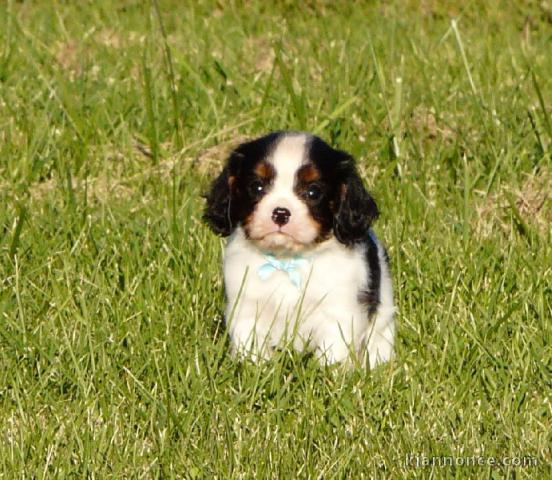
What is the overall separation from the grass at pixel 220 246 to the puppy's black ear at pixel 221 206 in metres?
0.39

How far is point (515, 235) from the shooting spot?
7.03 metres

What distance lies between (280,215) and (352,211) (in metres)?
0.39

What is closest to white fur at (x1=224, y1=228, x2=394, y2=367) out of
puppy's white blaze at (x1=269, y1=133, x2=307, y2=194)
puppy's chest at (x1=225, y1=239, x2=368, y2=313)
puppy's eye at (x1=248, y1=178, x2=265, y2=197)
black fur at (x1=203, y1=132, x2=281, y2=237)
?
puppy's chest at (x1=225, y1=239, x2=368, y2=313)

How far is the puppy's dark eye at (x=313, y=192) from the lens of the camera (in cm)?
551

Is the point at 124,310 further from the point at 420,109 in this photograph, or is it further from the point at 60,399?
the point at 420,109

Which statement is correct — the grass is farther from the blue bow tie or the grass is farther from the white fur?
the blue bow tie

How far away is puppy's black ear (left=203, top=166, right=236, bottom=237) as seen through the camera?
5.79 meters

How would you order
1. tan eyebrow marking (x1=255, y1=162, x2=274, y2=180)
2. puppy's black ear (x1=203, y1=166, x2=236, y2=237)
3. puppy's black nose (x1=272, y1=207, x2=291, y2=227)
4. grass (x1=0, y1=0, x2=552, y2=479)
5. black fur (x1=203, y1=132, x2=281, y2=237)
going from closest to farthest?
grass (x1=0, y1=0, x2=552, y2=479), puppy's black nose (x1=272, y1=207, x2=291, y2=227), tan eyebrow marking (x1=255, y1=162, x2=274, y2=180), black fur (x1=203, y1=132, x2=281, y2=237), puppy's black ear (x1=203, y1=166, x2=236, y2=237)

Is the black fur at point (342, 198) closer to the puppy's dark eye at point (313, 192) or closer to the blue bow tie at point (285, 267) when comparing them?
the puppy's dark eye at point (313, 192)

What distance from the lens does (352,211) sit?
563 centimetres

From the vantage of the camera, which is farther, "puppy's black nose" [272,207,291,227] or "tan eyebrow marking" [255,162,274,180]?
"tan eyebrow marking" [255,162,274,180]

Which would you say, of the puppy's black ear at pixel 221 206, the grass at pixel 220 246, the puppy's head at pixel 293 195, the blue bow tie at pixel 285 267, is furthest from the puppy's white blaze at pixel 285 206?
the grass at pixel 220 246

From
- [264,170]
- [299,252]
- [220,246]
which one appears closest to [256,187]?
[264,170]

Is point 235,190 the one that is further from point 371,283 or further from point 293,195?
point 371,283
